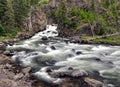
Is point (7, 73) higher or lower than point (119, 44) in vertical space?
higher

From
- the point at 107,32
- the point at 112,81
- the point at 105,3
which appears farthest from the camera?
the point at 105,3

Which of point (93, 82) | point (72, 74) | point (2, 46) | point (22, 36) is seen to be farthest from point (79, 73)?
point (22, 36)

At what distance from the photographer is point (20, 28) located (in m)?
98.2

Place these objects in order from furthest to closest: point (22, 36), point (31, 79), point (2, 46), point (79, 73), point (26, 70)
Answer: point (22, 36) < point (2, 46) < point (26, 70) < point (79, 73) < point (31, 79)

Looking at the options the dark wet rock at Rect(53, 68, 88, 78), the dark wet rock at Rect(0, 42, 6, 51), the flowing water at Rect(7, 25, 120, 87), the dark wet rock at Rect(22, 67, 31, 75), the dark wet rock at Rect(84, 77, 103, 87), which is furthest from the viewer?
the dark wet rock at Rect(0, 42, 6, 51)

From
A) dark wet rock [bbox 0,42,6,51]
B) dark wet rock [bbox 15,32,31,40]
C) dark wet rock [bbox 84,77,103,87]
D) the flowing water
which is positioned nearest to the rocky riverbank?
dark wet rock [bbox 84,77,103,87]

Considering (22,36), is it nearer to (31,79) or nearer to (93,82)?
(31,79)

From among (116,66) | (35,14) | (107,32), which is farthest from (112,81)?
(35,14)

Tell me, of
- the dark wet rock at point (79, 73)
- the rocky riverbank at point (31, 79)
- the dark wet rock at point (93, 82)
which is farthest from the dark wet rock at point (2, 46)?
the dark wet rock at point (93, 82)

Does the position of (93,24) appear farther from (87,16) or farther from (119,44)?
(119,44)

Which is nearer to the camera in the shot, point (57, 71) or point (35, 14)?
point (57, 71)

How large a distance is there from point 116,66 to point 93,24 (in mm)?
50681

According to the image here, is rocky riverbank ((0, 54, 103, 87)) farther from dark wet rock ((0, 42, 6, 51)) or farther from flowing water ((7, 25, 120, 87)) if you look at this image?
dark wet rock ((0, 42, 6, 51))

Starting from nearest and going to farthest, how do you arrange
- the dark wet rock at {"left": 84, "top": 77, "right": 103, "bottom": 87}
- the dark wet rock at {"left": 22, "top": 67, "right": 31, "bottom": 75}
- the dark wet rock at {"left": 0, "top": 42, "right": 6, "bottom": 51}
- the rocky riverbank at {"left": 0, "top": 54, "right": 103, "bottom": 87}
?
the dark wet rock at {"left": 84, "top": 77, "right": 103, "bottom": 87}
the rocky riverbank at {"left": 0, "top": 54, "right": 103, "bottom": 87}
the dark wet rock at {"left": 22, "top": 67, "right": 31, "bottom": 75}
the dark wet rock at {"left": 0, "top": 42, "right": 6, "bottom": 51}
